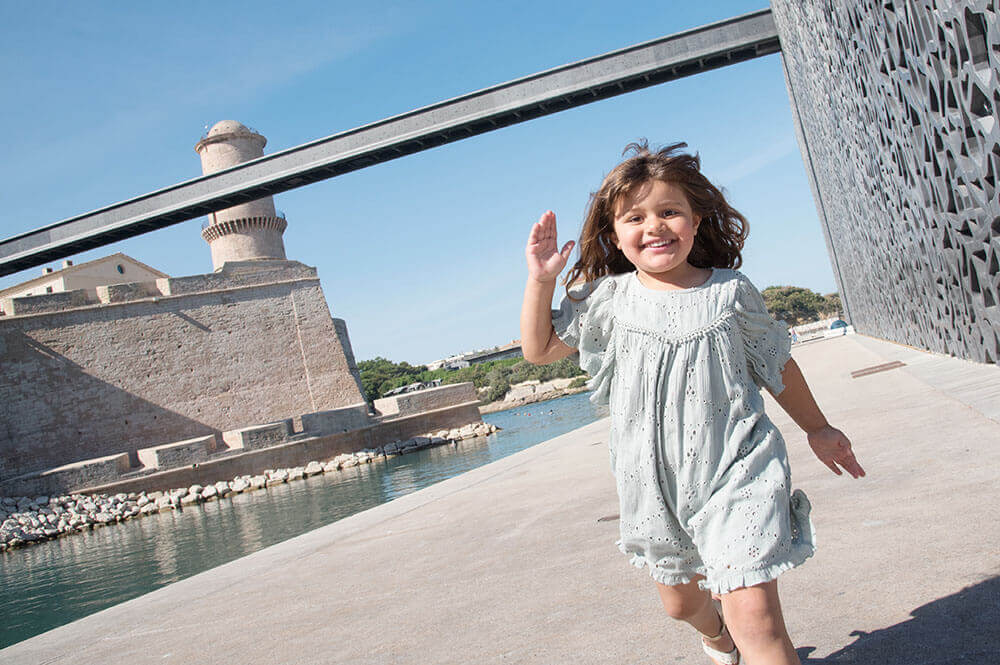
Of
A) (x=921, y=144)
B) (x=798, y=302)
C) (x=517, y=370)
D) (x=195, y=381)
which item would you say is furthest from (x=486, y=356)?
(x=921, y=144)

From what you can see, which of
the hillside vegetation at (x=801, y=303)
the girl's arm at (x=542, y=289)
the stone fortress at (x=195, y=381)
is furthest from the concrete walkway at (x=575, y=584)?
the hillside vegetation at (x=801, y=303)

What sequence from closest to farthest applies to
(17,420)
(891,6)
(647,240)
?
(647,240)
(891,6)
(17,420)

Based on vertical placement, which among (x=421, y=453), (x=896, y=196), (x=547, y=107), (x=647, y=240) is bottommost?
(x=421, y=453)

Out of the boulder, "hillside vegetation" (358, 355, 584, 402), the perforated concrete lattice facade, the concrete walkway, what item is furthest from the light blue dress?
"hillside vegetation" (358, 355, 584, 402)

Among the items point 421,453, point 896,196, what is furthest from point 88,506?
point 896,196

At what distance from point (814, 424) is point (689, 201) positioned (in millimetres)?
572

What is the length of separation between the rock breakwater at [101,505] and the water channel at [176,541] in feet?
1.65

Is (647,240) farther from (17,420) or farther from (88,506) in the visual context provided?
(17,420)

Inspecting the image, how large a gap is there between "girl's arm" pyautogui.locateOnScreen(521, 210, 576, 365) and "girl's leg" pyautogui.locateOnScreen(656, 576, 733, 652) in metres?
0.55

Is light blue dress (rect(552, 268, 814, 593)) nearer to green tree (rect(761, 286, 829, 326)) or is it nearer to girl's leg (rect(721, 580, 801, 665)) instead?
girl's leg (rect(721, 580, 801, 665))

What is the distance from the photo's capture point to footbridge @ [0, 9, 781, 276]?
12422 mm

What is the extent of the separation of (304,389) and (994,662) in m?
26.0

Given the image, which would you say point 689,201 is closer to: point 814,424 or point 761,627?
point 814,424

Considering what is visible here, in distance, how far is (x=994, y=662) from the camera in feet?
4.31
